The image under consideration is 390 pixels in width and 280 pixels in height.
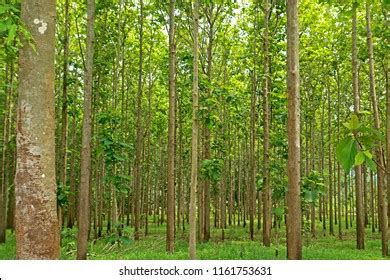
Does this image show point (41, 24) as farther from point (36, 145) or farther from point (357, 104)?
point (357, 104)

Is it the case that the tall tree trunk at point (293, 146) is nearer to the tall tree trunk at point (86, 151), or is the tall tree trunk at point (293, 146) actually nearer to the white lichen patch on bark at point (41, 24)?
the white lichen patch on bark at point (41, 24)

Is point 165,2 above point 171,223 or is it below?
above

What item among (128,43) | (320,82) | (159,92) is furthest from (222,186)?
(128,43)

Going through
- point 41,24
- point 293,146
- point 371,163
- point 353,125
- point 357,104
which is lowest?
point 371,163

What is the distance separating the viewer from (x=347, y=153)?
153 centimetres

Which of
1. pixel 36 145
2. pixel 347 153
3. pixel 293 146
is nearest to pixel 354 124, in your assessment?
pixel 347 153

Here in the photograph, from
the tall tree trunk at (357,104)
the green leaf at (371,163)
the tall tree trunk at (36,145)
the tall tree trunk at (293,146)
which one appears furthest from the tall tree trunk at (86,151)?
the tall tree trunk at (357,104)

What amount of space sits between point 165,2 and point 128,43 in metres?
5.82

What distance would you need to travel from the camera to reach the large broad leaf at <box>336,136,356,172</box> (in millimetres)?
1538

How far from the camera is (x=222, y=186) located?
22.9 metres

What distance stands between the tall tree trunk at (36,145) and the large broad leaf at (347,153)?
2.34 m

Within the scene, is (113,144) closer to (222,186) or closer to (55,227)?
(55,227)

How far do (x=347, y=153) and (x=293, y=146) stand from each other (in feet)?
12.5

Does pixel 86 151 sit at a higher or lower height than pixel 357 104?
lower
